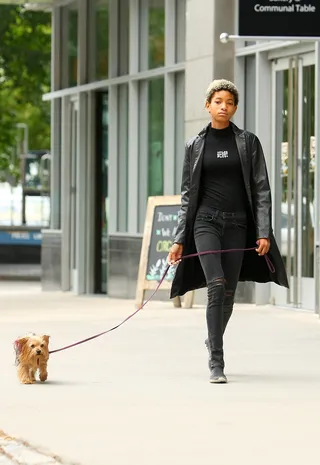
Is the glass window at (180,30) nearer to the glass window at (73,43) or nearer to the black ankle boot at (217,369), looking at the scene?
the glass window at (73,43)

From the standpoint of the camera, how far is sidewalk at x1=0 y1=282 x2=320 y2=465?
6.77 metres

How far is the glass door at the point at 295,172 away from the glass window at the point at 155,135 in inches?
111

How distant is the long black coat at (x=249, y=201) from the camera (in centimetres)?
930

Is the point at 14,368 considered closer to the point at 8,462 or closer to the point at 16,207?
the point at 8,462

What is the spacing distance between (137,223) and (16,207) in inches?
1522

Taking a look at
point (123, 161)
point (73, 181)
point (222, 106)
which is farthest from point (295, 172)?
point (73, 181)

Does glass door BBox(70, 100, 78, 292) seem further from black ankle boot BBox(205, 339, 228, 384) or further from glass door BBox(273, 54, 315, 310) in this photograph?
black ankle boot BBox(205, 339, 228, 384)

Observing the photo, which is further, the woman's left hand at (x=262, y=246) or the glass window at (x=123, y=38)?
the glass window at (x=123, y=38)

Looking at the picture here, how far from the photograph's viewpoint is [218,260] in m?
9.29

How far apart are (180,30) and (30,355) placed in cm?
989

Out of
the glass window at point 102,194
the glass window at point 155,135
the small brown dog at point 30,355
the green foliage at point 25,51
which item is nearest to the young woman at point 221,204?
the small brown dog at point 30,355

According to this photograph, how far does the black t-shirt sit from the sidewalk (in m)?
1.09

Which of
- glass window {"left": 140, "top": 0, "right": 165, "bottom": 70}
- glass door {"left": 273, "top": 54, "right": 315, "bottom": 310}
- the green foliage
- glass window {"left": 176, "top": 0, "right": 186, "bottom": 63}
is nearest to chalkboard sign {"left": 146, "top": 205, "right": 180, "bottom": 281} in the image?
glass door {"left": 273, "top": 54, "right": 315, "bottom": 310}

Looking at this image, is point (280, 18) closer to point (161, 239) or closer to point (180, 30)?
point (161, 239)
